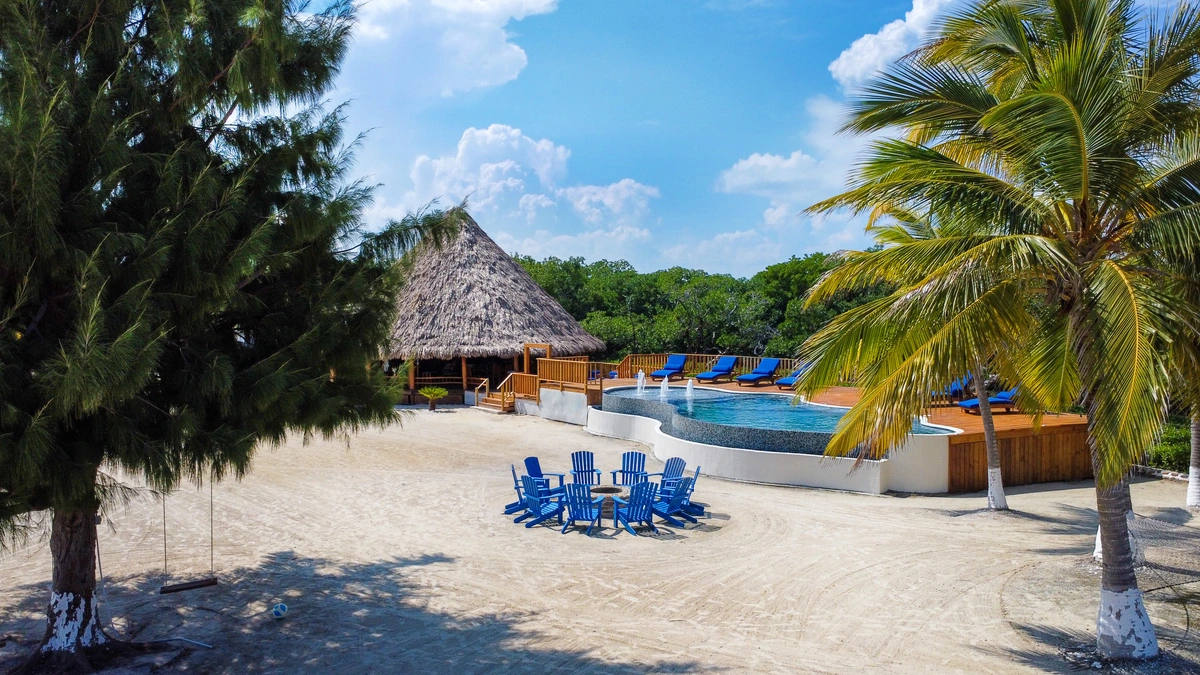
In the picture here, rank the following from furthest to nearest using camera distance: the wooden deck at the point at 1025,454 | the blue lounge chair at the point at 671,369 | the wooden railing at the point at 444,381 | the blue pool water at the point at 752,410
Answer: the wooden railing at the point at 444,381
the blue lounge chair at the point at 671,369
the blue pool water at the point at 752,410
the wooden deck at the point at 1025,454

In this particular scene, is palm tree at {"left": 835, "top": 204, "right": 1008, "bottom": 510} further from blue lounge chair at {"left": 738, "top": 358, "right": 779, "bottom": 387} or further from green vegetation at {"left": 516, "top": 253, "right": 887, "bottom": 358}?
green vegetation at {"left": 516, "top": 253, "right": 887, "bottom": 358}

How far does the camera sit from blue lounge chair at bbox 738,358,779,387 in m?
25.2

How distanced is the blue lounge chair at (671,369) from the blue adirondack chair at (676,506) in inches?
536

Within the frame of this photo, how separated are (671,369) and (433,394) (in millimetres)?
8285

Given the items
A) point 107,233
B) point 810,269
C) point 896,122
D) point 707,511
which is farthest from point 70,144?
point 810,269

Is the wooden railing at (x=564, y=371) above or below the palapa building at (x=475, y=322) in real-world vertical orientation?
below

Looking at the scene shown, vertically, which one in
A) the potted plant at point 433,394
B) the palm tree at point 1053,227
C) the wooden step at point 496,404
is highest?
the palm tree at point 1053,227

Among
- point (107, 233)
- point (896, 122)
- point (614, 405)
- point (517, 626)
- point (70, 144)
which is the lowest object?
point (517, 626)

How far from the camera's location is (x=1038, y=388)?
7.15 meters

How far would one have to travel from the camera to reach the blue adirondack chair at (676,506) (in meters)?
12.1

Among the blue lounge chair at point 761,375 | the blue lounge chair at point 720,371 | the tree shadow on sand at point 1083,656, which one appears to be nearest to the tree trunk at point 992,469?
the tree shadow on sand at point 1083,656

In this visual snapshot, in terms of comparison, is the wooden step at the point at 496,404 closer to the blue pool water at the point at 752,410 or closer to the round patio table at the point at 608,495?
the blue pool water at the point at 752,410

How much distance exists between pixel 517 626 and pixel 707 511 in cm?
555

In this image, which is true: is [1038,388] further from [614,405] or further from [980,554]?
[614,405]
